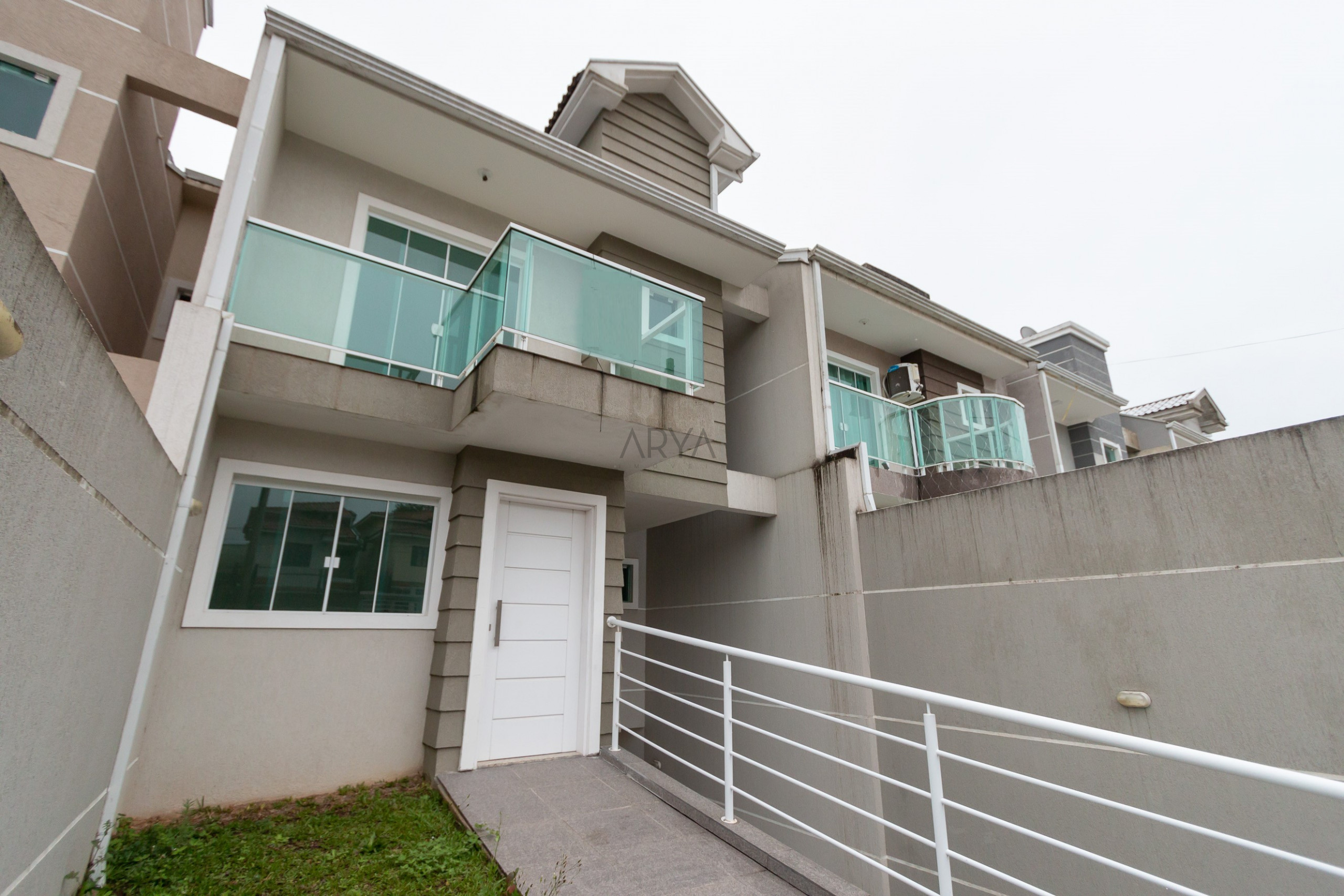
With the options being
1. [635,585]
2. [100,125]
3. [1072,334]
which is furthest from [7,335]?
[1072,334]

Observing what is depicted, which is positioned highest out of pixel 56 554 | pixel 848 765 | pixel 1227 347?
pixel 1227 347

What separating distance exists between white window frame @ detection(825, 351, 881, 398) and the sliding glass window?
6730 millimetres

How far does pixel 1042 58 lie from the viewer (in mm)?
7852

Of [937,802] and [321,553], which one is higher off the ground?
[321,553]

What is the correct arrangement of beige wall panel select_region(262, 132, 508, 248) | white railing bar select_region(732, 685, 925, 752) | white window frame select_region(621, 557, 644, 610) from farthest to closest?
white window frame select_region(621, 557, 644, 610) < beige wall panel select_region(262, 132, 508, 248) < white railing bar select_region(732, 685, 925, 752)

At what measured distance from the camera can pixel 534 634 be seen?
5.43m

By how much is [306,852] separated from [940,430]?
7.69 meters

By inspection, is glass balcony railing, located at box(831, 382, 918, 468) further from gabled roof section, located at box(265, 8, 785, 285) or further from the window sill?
the window sill

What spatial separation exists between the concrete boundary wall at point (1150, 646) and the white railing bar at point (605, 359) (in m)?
2.67

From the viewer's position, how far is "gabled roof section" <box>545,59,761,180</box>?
25.0 ft

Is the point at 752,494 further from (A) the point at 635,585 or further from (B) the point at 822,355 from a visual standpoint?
(A) the point at 635,585

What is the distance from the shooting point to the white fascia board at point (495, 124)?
483 centimetres

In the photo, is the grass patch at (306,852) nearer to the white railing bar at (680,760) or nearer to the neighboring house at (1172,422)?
the white railing bar at (680,760)

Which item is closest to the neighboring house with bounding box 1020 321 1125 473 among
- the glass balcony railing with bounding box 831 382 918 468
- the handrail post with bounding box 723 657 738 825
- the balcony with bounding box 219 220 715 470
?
the glass balcony railing with bounding box 831 382 918 468
